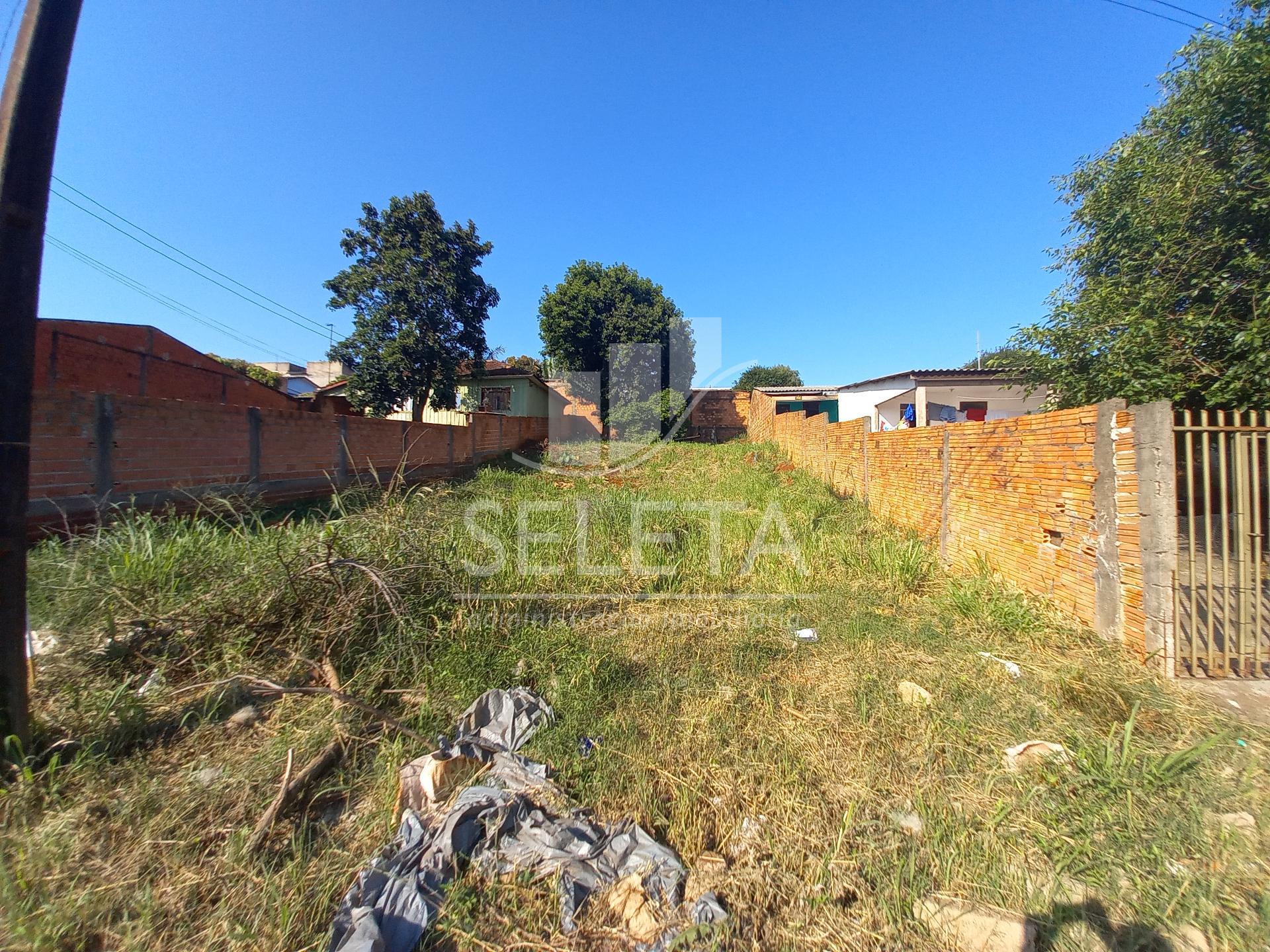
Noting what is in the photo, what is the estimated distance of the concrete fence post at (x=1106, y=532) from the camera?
2.95 m

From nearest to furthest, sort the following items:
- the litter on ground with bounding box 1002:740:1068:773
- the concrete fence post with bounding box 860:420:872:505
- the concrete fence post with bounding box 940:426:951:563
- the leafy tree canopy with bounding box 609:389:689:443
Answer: the litter on ground with bounding box 1002:740:1068:773 → the concrete fence post with bounding box 940:426:951:563 → the concrete fence post with bounding box 860:420:872:505 → the leafy tree canopy with bounding box 609:389:689:443

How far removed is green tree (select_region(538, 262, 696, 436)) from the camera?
1753 centimetres

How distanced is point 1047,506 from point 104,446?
8007 millimetres

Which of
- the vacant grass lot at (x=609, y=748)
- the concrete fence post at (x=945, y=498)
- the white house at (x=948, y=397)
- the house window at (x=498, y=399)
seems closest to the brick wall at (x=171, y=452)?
the vacant grass lot at (x=609, y=748)

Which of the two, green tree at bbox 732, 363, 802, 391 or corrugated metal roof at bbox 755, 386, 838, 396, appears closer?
corrugated metal roof at bbox 755, 386, 838, 396

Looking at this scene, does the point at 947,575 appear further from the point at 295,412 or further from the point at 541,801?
the point at 295,412

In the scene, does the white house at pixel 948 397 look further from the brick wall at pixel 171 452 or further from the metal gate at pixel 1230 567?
the brick wall at pixel 171 452

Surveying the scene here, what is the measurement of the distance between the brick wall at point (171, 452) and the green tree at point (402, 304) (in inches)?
247

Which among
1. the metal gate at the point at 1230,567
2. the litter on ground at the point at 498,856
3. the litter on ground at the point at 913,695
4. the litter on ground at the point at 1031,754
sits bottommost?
the litter on ground at the point at 498,856

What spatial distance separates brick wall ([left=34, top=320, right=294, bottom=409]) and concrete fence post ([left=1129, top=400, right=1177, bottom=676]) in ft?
34.3

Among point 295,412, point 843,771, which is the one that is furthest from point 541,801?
point 295,412

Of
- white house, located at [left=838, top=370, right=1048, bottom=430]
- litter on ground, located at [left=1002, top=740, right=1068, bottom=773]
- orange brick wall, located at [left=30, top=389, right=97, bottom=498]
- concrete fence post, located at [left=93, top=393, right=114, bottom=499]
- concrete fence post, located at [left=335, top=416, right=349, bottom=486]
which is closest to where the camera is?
litter on ground, located at [left=1002, top=740, right=1068, bottom=773]

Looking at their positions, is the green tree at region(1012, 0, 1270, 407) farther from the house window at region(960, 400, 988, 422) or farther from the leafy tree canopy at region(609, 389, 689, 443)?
the leafy tree canopy at region(609, 389, 689, 443)

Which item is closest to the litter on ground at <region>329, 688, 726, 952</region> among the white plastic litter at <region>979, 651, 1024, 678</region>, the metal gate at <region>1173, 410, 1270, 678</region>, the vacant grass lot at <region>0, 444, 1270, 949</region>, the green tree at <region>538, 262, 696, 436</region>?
the vacant grass lot at <region>0, 444, 1270, 949</region>
